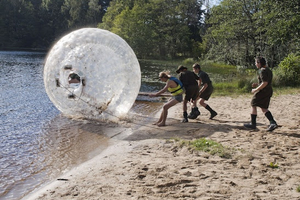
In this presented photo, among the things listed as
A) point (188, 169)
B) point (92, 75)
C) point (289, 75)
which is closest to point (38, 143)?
point (92, 75)

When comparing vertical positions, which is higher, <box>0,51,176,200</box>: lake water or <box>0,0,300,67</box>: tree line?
<box>0,0,300,67</box>: tree line

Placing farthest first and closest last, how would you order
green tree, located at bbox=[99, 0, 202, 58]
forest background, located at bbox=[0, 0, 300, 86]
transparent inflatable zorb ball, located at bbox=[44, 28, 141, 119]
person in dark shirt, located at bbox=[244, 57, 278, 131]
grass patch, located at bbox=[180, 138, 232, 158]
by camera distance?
green tree, located at bbox=[99, 0, 202, 58] → forest background, located at bbox=[0, 0, 300, 86] → transparent inflatable zorb ball, located at bbox=[44, 28, 141, 119] → person in dark shirt, located at bbox=[244, 57, 278, 131] → grass patch, located at bbox=[180, 138, 232, 158]

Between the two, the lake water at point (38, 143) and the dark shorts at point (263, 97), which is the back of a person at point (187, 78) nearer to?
the dark shorts at point (263, 97)

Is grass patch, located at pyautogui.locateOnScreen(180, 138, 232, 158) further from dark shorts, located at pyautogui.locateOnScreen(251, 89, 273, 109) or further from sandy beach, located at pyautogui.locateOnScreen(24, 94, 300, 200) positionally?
dark shorts, located at pyautogui.locateOnScreen(251, 89, 273, 109)

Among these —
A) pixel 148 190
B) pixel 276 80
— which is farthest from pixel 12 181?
pixel 276 80

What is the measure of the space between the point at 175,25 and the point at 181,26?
3.63 ft

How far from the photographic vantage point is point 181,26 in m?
53.6

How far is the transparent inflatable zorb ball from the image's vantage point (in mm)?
8375

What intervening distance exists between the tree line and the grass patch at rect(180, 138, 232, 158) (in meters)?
13.2

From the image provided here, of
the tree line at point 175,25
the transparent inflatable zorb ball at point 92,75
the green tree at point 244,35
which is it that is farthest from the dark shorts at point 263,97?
the green tree at point 244,35

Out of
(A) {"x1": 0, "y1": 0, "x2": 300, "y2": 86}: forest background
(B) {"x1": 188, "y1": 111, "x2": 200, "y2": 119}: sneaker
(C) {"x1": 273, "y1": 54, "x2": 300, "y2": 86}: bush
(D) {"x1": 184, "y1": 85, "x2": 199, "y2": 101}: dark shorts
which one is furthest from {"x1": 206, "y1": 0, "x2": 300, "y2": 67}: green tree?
(D) {"x1": 184, "y1": 85, "x2": 199, "y2": 101}: dark shorts

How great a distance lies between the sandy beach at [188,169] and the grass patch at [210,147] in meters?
0.12

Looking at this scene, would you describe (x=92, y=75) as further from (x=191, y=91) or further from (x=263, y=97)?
(x=263, y=97)

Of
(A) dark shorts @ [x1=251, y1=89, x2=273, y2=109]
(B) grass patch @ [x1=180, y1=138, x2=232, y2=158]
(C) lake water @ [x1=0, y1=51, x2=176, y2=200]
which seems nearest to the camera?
(C) lake water @ [x1=0, y1=51, x2=176, y2=200]
